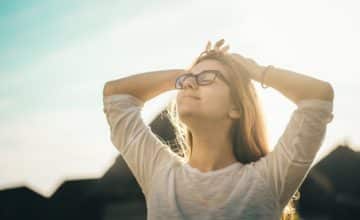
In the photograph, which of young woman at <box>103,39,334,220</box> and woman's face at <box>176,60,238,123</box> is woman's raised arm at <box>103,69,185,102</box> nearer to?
young woman at <box>103,39,334,220</box>

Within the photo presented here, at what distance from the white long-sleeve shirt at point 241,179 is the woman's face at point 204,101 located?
312 millimetres

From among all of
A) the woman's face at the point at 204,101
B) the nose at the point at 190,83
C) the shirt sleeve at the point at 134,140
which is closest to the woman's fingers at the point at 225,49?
the woman's face at the point at 204,101

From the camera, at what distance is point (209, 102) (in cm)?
355

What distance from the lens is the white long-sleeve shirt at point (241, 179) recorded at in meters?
3.27

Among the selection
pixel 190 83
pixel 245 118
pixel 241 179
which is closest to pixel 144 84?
pixel 190 83

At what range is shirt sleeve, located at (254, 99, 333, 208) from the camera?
3.26m

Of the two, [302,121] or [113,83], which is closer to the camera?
[302,121]

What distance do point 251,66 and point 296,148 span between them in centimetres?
62

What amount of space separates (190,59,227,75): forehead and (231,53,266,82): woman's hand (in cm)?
11

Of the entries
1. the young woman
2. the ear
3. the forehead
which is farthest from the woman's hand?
the ear

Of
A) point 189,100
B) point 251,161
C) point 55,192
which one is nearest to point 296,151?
point 251,161

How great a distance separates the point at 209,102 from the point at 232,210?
665 millimetres

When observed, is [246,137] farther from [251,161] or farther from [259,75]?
[259,75]

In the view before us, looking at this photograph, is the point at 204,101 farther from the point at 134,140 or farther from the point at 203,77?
the point at 134,140
